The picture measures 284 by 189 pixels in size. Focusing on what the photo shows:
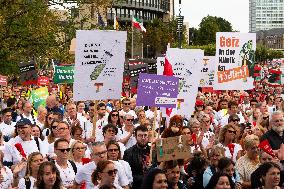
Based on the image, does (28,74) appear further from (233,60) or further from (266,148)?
(266,148)

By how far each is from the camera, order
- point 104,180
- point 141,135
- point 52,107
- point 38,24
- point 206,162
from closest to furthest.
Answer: point 104,180 → point 206,162 → point 141,135 → point 52,107 → point 38,24

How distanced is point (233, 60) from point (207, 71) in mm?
1991

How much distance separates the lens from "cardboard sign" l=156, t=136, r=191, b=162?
25.7ft

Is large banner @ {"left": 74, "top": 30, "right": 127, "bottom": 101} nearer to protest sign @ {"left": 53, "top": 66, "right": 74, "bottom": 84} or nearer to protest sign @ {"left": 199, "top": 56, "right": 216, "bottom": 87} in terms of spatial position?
protest sign @ {"left": 199, "top": 56, "right": 216, "bottom": 87}

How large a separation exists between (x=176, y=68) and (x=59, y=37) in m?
15.0

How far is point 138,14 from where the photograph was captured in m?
99.0

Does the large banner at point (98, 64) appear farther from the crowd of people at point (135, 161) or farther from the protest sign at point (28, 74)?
the protest sign at point (28, 74)

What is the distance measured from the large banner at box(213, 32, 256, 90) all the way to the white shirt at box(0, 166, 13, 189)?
27.5 ft

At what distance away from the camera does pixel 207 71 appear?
17.9 metres

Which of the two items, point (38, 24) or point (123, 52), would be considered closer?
point (123, 52)

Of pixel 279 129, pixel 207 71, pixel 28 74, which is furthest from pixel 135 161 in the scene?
pixel 28 74

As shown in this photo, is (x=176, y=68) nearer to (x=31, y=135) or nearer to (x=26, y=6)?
(x=31, y=135)

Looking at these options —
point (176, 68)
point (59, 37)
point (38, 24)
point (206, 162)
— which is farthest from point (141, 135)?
point (59, 37)

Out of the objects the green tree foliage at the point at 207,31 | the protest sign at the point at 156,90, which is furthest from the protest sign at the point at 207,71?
the green tree foliage at the point at 207,31
